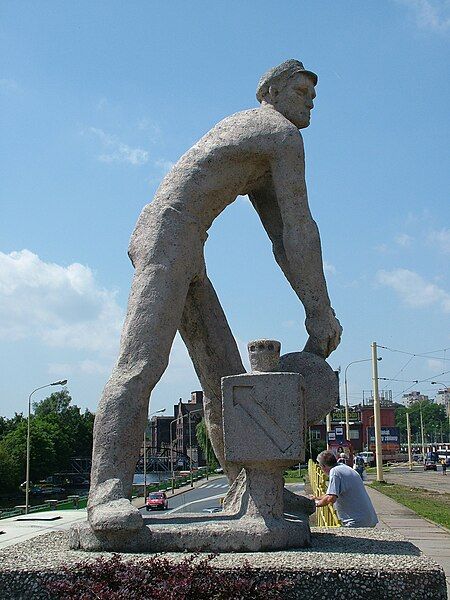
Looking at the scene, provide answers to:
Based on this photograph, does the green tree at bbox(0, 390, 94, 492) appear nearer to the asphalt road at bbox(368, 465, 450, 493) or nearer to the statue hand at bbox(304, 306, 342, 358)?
the asphalt road at bbox(368, 465, 450, 493)

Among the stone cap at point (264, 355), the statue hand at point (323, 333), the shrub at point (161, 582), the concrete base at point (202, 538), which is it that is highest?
the statue hand at point (323, 333)

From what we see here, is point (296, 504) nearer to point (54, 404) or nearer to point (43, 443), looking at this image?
point (43, 443)

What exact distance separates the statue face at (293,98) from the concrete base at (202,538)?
10.1ft

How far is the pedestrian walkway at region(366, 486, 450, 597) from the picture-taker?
10203mm

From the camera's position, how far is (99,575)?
400 cm

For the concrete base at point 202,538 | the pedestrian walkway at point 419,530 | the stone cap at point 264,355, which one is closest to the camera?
the concrete base at point 202,538

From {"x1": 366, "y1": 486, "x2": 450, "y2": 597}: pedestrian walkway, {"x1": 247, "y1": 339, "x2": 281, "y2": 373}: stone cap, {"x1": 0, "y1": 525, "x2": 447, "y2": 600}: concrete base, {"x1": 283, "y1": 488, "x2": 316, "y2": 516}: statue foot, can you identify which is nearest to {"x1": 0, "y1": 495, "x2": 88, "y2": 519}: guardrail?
{"x1": 366, "y1": 486, "x2": 450, "y2": 597}: pedestrian walkway

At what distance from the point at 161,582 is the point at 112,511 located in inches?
28.9

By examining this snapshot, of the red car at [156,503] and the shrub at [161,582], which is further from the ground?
the shrub at [161,582]

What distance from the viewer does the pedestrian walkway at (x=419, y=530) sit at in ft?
33.5

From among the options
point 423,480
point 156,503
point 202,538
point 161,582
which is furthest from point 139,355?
point 423,480

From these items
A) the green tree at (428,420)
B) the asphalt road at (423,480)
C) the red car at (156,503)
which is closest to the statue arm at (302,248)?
the red car at (156,503)

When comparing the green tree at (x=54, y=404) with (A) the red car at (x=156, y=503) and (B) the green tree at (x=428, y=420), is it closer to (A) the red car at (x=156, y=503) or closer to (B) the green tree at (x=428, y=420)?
(A) the red car at (x=156, y=503)

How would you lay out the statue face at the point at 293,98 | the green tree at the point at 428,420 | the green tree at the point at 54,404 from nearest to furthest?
the statue face at the point at 293,98, the green tree at the point at 54,404, the green tree at the point at 428,420
